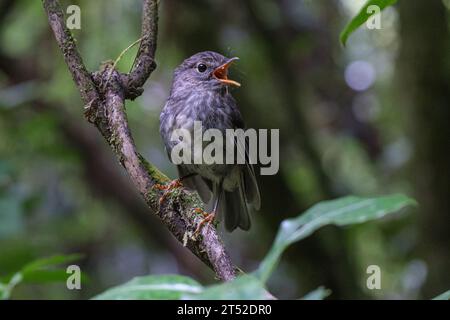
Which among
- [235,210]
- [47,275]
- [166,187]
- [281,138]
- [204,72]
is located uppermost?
[204,72]

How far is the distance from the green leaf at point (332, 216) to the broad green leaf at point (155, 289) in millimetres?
135

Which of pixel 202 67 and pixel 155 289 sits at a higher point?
pixel 202 67

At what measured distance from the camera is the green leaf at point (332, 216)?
1132 millimetres

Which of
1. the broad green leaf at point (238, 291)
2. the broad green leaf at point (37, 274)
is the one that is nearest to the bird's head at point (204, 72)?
the broad green leaf at point (37, 274)

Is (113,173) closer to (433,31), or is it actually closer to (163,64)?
(163,64)

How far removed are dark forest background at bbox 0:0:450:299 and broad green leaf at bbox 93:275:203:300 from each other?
262cm

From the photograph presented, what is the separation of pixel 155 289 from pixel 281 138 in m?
3.83

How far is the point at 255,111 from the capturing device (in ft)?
16.4

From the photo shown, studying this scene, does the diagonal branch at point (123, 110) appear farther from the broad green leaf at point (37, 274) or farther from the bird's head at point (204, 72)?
the bird's head at point (204, 72)

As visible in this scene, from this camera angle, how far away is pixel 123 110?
2148mm

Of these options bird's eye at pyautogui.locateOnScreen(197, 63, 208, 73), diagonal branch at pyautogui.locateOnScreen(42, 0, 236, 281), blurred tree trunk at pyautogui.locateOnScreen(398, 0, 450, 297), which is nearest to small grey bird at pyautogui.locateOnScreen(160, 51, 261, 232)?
bird's eye at pyautogui.locateOnScreen(197, 63, 208, 73)

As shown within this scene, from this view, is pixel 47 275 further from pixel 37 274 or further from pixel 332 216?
pixel 332 216

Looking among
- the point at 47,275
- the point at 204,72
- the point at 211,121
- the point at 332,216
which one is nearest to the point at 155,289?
the point at 332,216
